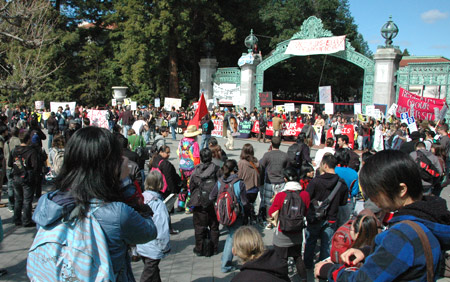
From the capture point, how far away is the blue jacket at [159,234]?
412 cm

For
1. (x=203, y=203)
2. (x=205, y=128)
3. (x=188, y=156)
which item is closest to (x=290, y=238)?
(x=203, y=203)

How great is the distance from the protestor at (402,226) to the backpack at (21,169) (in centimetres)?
618

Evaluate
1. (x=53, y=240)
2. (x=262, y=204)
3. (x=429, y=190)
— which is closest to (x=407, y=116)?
(x=429, y=190)

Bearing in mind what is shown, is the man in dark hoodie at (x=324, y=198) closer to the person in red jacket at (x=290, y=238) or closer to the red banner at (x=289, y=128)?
the person in red jacket at (x=290, y=238)

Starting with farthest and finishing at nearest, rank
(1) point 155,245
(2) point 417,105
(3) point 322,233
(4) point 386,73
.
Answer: (4) point 386,73 < (2) point 417,105 < (3) point 322,233 < (1) point 155,245

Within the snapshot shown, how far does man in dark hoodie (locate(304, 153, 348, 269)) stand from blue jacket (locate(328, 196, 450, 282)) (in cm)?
304

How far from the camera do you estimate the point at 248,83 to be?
24.0 metres

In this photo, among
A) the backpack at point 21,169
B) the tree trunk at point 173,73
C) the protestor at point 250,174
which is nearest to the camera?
the protestor at point 250,174

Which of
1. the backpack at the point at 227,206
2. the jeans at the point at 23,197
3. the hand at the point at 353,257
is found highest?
the hand at the point at 353,257

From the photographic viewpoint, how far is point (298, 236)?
4.61m

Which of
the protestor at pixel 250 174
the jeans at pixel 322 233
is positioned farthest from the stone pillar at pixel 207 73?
the jeans at pixel 322 233

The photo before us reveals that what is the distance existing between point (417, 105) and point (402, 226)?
15.6 m

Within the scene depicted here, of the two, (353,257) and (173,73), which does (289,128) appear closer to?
(173,73)

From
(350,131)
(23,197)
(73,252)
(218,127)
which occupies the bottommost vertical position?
(23,197)
